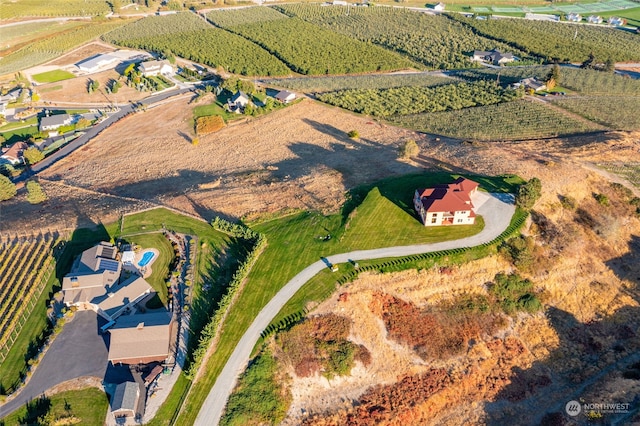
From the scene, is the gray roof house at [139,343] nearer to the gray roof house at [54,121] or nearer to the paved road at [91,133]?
the paved road at [91,133]

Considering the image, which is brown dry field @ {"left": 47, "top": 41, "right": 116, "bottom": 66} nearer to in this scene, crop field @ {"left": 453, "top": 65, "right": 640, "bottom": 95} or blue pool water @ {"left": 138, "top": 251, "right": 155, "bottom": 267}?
blue pool water @ {"left": 138, "top": 251, "right": 155, "bottom": 267}

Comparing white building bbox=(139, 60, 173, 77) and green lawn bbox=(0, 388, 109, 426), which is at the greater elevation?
white building bbox=(139, 60, 173, 77)

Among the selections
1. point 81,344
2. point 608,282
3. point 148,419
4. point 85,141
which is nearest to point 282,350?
point 148,419

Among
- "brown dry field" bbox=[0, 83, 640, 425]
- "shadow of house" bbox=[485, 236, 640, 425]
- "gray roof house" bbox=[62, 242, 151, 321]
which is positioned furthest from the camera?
"gray roof house" bbox=[62, 242, 151, 321]

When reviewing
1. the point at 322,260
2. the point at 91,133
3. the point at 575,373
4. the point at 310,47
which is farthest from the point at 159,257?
the point at 310,47

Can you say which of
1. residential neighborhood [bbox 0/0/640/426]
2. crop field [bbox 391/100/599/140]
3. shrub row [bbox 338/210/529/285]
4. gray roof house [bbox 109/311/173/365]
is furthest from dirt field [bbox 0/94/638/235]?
gray roof house [bbox 109/311/173/365]

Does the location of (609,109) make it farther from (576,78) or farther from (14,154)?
(14,154)
